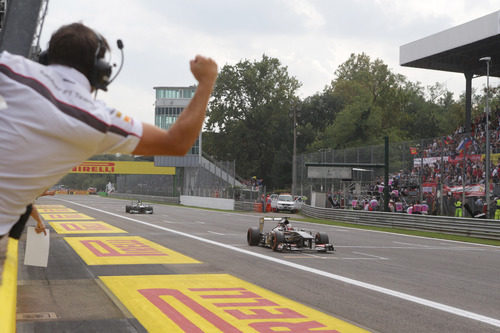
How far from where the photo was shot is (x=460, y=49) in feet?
129

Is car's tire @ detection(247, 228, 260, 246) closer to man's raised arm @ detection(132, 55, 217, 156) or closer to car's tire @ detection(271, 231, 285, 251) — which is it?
car's tire @ detection(271, 231, 285, 251)

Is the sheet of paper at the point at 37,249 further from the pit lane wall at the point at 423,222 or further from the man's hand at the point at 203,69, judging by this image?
the pit lane wall at the point at 423,222

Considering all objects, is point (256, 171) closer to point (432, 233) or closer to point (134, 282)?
point (432, 233)

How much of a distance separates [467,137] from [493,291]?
20.3 metres

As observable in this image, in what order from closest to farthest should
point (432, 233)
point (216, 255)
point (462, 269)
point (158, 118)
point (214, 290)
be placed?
point (214, 290) < point (462, 269) < point (216, 255) < point (432, 233) < point (158, 118)

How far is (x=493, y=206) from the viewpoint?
1035 inches

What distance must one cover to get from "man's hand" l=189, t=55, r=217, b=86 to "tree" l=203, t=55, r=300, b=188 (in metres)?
77.0

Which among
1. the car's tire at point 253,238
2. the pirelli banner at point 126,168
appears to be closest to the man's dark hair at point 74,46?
the car's tire at point 253,238

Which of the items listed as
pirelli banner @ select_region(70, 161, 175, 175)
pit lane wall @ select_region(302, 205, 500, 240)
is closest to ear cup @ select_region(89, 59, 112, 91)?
pit lane wall @ select_region(302, 205, 500, 240)

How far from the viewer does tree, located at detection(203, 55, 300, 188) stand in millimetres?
80688

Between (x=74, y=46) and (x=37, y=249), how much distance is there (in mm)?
1756

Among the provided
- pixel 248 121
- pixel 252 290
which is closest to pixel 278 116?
pixel 248 121

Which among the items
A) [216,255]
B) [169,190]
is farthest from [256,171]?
[216,255]

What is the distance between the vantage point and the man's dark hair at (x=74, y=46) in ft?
5.96
